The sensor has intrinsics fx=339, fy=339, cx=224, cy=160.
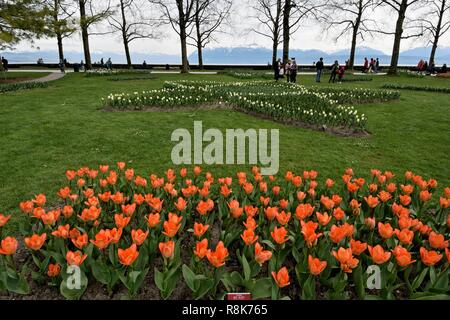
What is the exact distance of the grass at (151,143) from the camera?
7.14 metres

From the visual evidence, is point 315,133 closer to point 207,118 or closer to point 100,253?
point 207,118

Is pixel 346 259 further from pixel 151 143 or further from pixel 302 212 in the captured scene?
pixel 151 143

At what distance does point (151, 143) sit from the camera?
8.93m

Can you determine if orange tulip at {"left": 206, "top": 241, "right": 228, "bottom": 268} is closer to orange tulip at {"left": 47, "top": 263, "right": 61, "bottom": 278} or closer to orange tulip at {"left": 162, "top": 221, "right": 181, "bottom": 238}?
orange tulip at {"left": 162, "top": 221, "right": 181, "bottom": 238}

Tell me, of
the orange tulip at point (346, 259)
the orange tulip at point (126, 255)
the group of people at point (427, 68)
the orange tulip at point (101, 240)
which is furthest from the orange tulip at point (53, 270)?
the group of people at point (427, 68)

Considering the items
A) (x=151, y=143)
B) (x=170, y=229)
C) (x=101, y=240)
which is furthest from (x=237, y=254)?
(x=151, y=143)

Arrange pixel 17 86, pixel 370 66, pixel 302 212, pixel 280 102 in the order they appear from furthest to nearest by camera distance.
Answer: pixel 370 66 → pixel 17 86 → pixel 280 102 → pixel 302 212

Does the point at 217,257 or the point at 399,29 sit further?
the point at 399,29

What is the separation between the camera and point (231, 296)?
2.54 metres

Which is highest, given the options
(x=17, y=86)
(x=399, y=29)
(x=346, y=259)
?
(x=399, y=29)

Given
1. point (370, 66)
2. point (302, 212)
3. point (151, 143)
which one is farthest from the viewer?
point (370, 66)

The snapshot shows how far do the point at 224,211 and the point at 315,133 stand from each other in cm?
694

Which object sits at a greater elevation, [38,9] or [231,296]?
[38,9]
